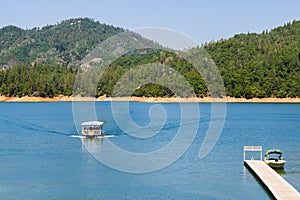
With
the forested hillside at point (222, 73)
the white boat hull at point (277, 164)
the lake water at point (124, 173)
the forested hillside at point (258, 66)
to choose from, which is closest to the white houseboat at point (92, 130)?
the lake water at point (124, 173)

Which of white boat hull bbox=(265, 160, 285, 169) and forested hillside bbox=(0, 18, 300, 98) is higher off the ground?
forested hillside bbox=(0, 18, 300, 98)

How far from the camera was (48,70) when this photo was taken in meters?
187

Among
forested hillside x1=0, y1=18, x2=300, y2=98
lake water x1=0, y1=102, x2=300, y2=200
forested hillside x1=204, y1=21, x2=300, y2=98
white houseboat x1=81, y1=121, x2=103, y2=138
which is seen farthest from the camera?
forested hillside x1=204, y1=21, x2=300, y2=98

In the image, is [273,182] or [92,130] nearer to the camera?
[273,182]

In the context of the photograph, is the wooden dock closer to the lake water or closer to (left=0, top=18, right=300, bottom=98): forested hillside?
the lake water

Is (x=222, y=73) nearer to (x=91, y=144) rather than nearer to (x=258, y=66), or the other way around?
(x=258, y=66)

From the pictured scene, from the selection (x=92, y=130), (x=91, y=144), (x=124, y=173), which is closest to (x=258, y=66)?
(x=92, y=130)

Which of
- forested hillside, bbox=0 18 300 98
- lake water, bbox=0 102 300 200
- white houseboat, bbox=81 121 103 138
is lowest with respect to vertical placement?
lake water, bbox=0 102 300 200

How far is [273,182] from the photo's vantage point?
3284cm

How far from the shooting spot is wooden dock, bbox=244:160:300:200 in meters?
29.3

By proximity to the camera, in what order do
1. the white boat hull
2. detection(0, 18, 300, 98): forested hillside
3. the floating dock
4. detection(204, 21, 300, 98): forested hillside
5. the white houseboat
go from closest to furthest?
the floating dock
the white boat hull
the white houseboat
detection(0, 18, 300, 98): forested hillside
detection(204, 21, 300, 98): forested hillside

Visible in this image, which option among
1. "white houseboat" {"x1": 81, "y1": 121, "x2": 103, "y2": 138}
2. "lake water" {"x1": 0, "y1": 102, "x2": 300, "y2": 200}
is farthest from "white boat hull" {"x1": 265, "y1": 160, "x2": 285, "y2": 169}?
"white houseboat" {"x1": 81, "y1": 121, "x2": 103, "y2": 138}

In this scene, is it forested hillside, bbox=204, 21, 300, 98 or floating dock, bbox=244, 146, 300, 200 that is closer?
A: floating dock, bbox=244, 146, 300, 200

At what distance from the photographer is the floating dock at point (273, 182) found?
2927 centimetres
